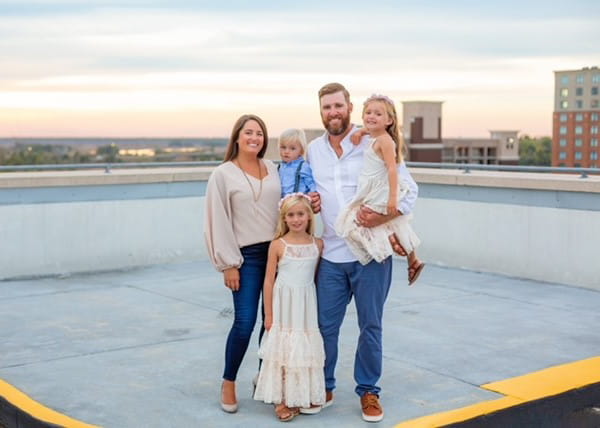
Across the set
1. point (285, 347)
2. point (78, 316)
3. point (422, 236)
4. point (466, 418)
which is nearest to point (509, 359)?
point (466, 418)

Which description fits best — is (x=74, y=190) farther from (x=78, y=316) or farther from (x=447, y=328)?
(x=447, y=328)

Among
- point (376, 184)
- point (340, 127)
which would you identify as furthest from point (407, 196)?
point (340, 127)

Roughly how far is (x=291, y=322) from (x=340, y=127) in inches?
46.2

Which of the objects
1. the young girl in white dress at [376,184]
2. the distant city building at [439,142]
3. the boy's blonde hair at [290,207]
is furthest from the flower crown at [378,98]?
the distant city building at [439,142]

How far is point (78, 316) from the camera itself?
8602 millimetres

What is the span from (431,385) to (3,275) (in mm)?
6111

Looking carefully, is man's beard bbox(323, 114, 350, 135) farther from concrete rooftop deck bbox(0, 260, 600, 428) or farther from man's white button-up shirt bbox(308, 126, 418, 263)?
concrete rooftop deck bbox(0, 260, 600, 428)

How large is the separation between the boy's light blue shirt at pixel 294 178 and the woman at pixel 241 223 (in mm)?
63

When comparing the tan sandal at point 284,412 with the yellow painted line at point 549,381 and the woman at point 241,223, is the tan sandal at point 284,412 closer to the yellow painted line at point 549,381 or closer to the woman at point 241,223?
the woman at point 241,223

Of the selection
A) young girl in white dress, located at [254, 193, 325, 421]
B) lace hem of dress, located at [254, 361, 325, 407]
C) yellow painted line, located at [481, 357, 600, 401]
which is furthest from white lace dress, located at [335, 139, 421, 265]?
yellow painted line, located at [481, 357, 600, 401]

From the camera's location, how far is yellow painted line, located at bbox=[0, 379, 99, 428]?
17.7ft

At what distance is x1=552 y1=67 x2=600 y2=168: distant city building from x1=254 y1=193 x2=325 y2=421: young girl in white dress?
104 meters

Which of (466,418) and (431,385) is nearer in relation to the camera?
(466,418)

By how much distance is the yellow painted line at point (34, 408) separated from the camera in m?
5.39
